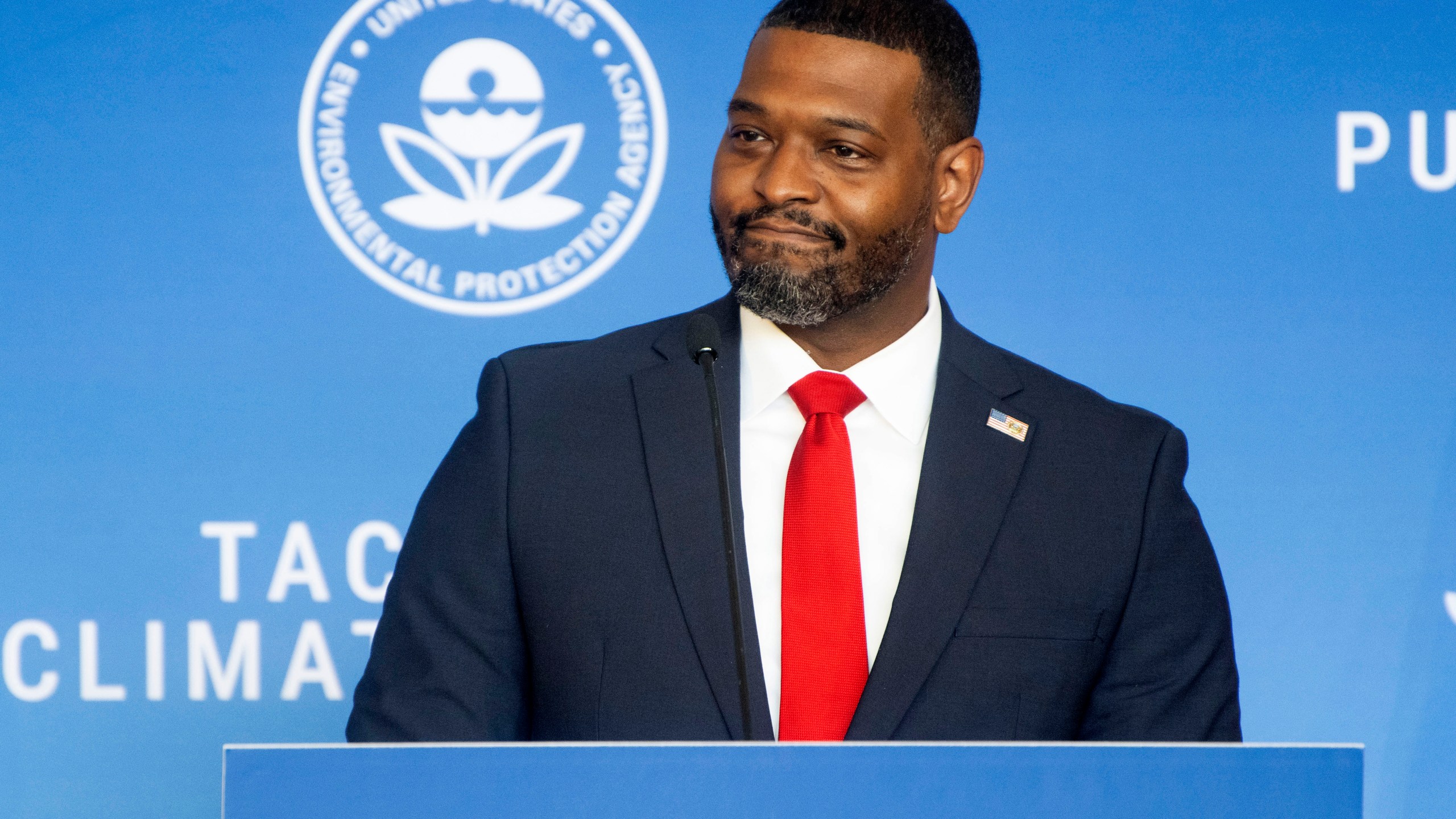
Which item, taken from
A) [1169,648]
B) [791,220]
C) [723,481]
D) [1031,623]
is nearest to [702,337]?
[723,481]

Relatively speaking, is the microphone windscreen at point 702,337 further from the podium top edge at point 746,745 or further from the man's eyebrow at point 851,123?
the podium top edge at point 746,745

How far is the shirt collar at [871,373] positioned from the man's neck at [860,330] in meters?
0.01

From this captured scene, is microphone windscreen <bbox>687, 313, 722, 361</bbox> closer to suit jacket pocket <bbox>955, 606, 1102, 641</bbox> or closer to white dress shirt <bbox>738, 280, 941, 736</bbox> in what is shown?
white dress shirt <bbox>738, 280, 941, 736</bbox>

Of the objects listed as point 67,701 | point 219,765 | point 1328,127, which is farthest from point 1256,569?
point 67,701

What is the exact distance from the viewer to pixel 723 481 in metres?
1.25

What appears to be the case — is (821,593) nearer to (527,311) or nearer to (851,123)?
(851,123)

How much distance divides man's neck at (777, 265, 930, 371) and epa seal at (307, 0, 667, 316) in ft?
2.90

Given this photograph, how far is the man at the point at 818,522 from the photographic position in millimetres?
1406

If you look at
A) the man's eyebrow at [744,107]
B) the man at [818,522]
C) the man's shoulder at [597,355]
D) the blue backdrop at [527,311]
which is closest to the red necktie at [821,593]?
the man at [818,522]

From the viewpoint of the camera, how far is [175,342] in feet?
7.75

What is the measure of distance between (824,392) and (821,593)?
21cm

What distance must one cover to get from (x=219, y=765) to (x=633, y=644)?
47.1 inches

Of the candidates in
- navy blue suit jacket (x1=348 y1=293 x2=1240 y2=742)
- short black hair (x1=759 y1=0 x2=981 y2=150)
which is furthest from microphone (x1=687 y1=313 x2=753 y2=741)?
short black hair (x1=759 y1=0 x2=981 y2=150)

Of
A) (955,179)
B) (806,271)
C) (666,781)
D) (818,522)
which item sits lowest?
(666,781)
